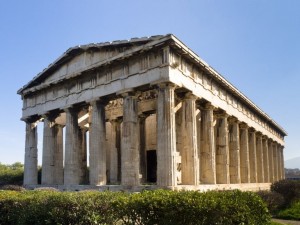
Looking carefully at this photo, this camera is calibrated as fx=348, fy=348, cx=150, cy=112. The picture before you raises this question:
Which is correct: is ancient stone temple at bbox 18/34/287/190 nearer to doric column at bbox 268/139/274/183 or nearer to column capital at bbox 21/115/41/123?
column capital at bbox 21/115/41/123

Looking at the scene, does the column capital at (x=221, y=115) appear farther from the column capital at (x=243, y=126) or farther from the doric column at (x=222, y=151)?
the column capital at (x=243, y=126)

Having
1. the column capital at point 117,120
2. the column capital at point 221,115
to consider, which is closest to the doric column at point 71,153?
the column capital at point 117,120

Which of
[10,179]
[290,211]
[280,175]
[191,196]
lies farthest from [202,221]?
[280,175]

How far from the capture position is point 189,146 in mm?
20422

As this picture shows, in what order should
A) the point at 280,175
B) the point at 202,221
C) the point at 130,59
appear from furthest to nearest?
the point at 280,175
the point at 130,59
the point at 202,221

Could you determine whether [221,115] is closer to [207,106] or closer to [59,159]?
[207,106]

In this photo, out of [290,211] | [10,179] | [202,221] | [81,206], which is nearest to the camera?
[202,221]

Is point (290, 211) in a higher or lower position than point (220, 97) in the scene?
lower

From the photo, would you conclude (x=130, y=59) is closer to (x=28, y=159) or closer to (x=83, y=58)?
(x=83, y=58)

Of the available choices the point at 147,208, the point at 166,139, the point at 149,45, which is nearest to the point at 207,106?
the point at 166,139

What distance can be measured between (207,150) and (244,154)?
9673mm

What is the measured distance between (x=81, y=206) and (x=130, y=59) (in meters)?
12.4

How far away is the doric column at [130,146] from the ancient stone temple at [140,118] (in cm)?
6

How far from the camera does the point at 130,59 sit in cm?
2108
